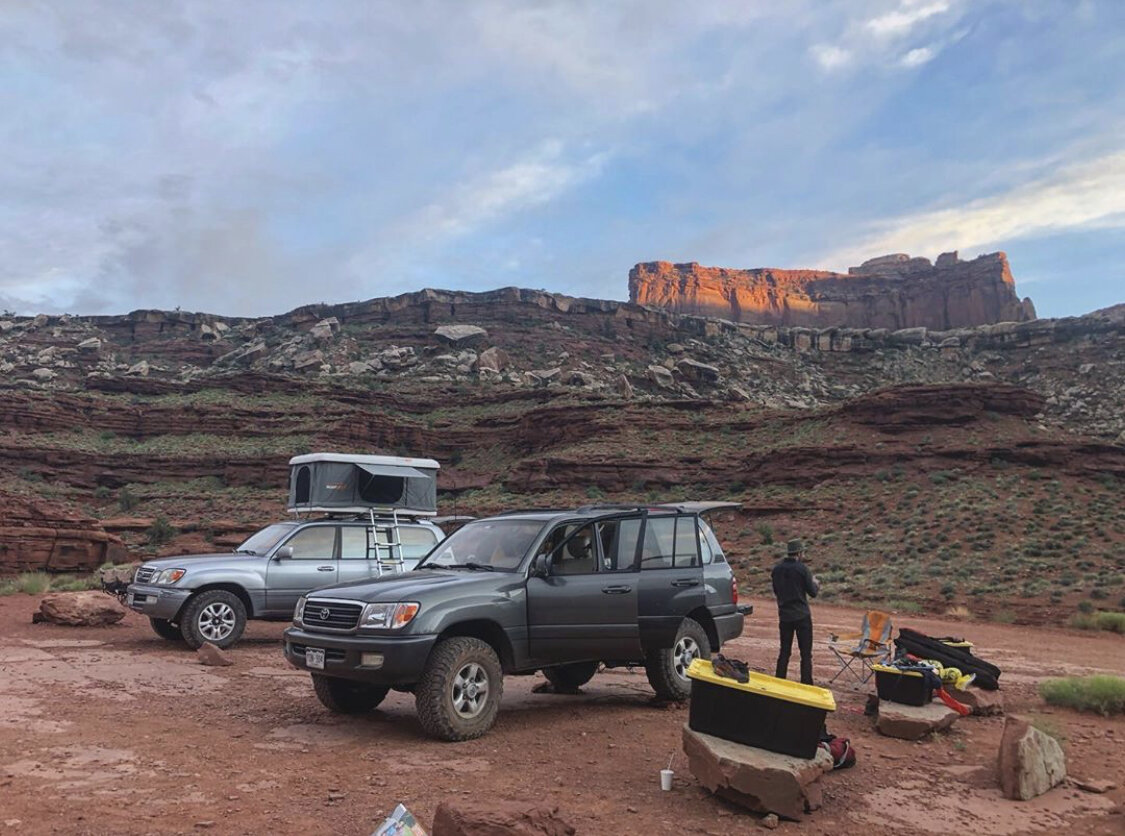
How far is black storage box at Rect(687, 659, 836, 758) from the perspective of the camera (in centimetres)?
529

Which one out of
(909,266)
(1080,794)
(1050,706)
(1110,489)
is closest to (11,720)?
(1080,794)

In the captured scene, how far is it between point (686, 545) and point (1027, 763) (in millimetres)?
3902

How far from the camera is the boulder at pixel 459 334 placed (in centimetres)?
7500

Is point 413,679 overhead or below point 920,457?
below

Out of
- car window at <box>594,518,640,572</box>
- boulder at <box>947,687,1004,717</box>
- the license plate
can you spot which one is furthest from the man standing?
the license plate

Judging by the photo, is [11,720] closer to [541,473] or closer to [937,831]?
[937,831]

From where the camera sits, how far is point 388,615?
6.51m

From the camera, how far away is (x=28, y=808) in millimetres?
4559

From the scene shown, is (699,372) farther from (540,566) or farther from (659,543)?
(540,566)

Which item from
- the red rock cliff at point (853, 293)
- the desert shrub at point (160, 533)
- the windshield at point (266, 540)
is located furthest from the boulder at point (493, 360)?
the red rock cliff at point (853, 293)

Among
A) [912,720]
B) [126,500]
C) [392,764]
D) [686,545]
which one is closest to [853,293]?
[126,500]

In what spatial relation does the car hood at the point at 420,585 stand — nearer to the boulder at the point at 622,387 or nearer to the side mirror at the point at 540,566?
the side mirror at the point at 540,566

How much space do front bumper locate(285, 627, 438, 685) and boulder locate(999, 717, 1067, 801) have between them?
4.29 meters

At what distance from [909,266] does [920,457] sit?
402ft
